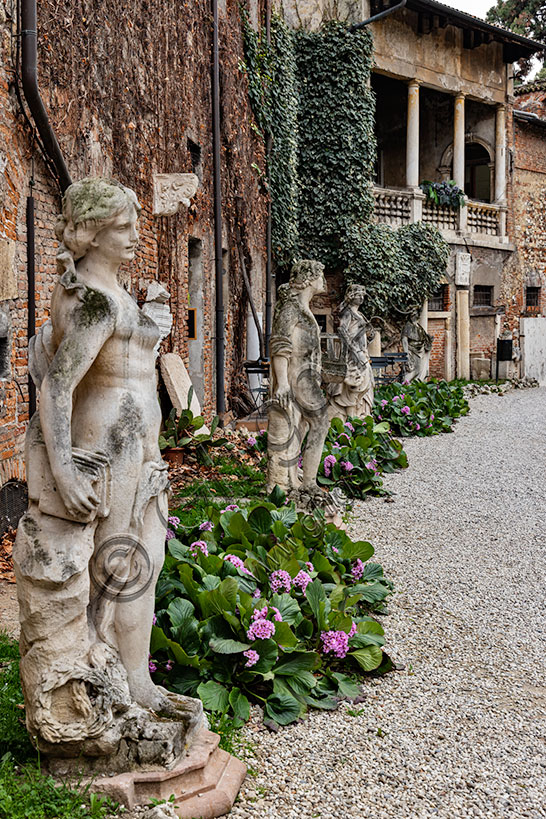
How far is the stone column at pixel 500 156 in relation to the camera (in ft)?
77.4

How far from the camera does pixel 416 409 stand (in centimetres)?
1337

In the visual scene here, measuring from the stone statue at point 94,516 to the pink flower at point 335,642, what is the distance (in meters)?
1.38

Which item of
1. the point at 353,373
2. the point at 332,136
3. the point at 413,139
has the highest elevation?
the point at 413,139

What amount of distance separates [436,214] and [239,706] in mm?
19551

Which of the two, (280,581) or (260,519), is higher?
(260,519)

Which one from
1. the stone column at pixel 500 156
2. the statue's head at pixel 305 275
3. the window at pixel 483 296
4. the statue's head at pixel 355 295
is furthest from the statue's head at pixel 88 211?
the stone column at pixel 500 156

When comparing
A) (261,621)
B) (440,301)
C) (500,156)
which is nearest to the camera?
(261,621)

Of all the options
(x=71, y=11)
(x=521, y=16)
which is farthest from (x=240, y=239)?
(x=521, y=16)

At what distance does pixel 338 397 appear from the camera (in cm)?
1125

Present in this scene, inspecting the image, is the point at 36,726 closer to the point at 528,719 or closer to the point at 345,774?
the point at 345,774

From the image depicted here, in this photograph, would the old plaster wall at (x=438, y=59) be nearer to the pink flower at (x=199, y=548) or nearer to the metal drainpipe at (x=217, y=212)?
the metal drainpipe at (x=217, y=212)

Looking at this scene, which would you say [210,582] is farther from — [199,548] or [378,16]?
[378,16]

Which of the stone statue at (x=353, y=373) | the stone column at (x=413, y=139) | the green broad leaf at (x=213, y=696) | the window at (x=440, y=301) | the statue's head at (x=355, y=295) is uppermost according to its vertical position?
the stone column at (x=413, y=139)

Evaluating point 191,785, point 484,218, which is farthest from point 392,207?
point 191,785
